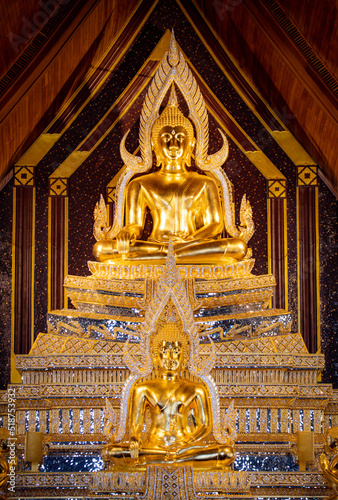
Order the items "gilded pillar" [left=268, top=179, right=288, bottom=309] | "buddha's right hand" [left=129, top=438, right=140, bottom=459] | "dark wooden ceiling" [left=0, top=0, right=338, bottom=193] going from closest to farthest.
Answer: "buddha's right hand" [left=129, top=438, right=140, bottom=459] < "dark wooden ceiling" [left=0, top=0, right=338, bottom=193] < "gilded pillar" [left=268, top=179, right=288, bottom=309]

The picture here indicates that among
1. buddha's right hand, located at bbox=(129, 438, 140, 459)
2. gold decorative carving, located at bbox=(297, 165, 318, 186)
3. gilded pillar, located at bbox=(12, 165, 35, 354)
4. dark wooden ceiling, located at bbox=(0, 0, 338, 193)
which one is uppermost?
dark wooden ceiling, located at bbox=(0, 0, 338, 193)

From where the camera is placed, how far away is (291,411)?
Result: 3980mm

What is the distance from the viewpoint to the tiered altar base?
11.6 feet

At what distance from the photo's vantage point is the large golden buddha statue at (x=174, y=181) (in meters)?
5.26

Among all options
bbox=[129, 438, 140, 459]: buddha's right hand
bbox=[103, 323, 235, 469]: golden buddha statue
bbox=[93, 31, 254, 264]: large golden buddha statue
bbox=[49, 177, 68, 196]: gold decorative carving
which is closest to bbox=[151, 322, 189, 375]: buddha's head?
bbox=[103, 323, 235, 469]: golden buddha statue

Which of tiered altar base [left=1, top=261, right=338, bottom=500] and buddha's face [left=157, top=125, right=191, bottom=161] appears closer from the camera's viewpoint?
tiered altar base [left=1, top=261, right=338, bottom=500]

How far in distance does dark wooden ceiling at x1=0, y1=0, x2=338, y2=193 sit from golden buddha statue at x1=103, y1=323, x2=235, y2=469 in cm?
216

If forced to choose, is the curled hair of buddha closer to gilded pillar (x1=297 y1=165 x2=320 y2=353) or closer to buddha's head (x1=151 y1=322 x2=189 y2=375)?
buddha's head (x1=151 y1=322 x2=189 y2=375)

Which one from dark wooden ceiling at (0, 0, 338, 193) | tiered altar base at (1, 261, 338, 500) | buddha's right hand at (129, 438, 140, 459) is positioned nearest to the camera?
buddha's right hand at (129, 438, 140, 459)

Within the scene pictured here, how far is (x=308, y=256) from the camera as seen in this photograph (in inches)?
217

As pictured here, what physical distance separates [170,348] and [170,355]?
34 millimetres

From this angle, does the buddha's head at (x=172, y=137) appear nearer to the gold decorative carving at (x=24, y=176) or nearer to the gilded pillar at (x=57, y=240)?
the gilded pillar at (x=57, y=240)

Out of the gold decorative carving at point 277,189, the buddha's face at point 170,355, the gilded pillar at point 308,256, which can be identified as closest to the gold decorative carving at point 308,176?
the gilded pillar at point 308,256

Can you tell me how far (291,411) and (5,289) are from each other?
2434mm
